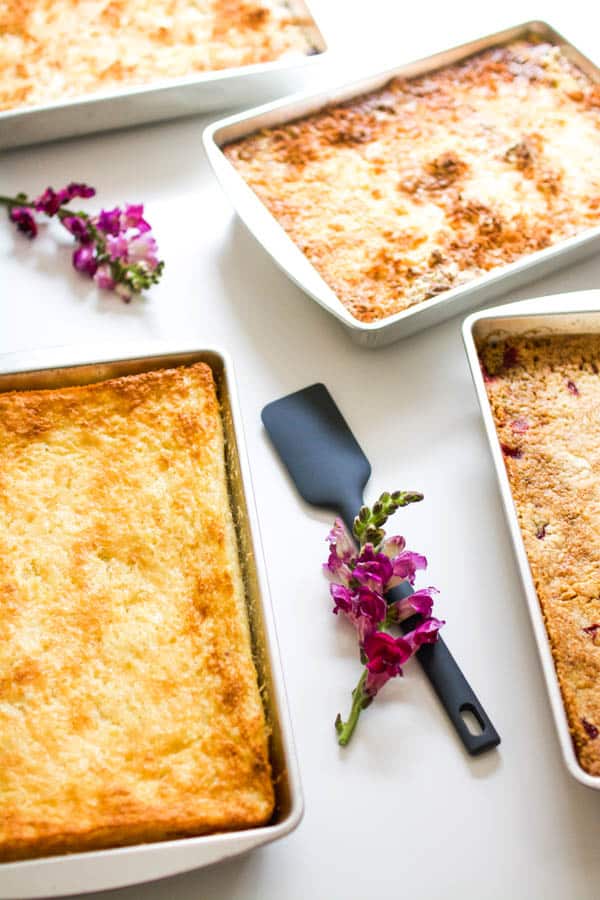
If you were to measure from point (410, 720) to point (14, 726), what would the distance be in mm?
515

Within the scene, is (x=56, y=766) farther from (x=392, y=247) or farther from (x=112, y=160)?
(x=112, y=160)

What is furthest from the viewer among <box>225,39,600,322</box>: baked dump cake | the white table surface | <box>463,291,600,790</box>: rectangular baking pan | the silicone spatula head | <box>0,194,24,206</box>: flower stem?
<box>0,194,24,206</box>: flower stem

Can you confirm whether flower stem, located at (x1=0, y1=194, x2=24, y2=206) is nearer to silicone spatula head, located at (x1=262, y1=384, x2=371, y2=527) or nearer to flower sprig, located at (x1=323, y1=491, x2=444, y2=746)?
silicone spatula head, located at (x1=262, y1=384, x2=371, y2=527)

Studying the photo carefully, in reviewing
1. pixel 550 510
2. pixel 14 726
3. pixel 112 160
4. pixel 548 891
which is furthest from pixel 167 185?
pixel 548 891

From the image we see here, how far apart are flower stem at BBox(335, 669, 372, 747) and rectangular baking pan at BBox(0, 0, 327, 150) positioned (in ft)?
3.88

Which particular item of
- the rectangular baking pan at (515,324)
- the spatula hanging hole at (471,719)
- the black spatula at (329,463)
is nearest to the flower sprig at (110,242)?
the black spatula at (329,463)

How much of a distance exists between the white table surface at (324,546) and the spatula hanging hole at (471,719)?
0.03m

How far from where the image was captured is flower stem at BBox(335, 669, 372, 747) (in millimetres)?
1188

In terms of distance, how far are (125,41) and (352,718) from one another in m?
1.44

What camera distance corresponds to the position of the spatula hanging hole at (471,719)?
1.20 meters

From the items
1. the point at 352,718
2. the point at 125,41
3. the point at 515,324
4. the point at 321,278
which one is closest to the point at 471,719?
the point at 352,718

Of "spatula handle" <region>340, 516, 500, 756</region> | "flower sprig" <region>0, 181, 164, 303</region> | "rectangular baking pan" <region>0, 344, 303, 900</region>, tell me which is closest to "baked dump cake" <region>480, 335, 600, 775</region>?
"spatula handle" <region>340, 516, 500, 756</region>

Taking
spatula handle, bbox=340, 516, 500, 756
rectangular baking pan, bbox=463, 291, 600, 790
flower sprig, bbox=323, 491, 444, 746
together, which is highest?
rectangular baking pan, bbox=463, 291, 600, 790

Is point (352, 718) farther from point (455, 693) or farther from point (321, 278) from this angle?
point (321, 278)
